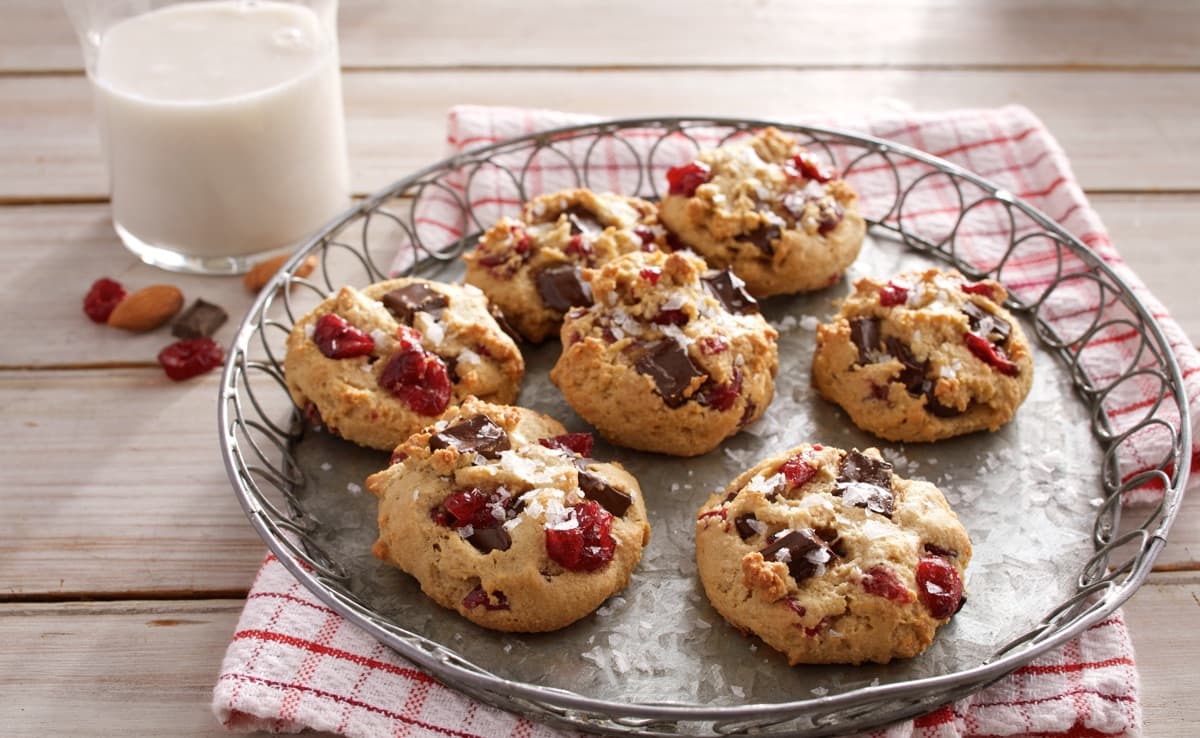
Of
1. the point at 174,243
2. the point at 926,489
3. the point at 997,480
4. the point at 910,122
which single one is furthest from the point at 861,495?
the point at 174,243

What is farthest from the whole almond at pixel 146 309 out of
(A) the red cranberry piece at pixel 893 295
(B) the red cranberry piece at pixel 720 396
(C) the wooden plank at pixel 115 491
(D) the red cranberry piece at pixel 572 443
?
(A) the red cranberry piece at pixel 893 295

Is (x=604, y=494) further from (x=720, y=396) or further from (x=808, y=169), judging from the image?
(x=808, y=169)

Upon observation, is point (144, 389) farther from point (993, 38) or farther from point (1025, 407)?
point (993, 38)

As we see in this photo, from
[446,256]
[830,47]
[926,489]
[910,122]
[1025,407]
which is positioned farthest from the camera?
[830,47]

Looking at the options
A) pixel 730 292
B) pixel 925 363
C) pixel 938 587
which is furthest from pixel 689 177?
pixel 938 587

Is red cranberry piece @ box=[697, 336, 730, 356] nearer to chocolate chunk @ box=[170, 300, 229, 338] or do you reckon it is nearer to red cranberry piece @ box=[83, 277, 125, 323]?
chocolate chunk @ box=[170, 300, 229, 338]

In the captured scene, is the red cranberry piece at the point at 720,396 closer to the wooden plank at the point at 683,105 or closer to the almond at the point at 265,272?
the almond at the point at 265,272

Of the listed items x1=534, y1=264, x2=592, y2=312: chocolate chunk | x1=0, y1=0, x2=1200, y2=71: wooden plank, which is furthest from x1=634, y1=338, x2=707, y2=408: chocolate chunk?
x1=0, y1=0, x2=1200, y2=71: wooden plank
